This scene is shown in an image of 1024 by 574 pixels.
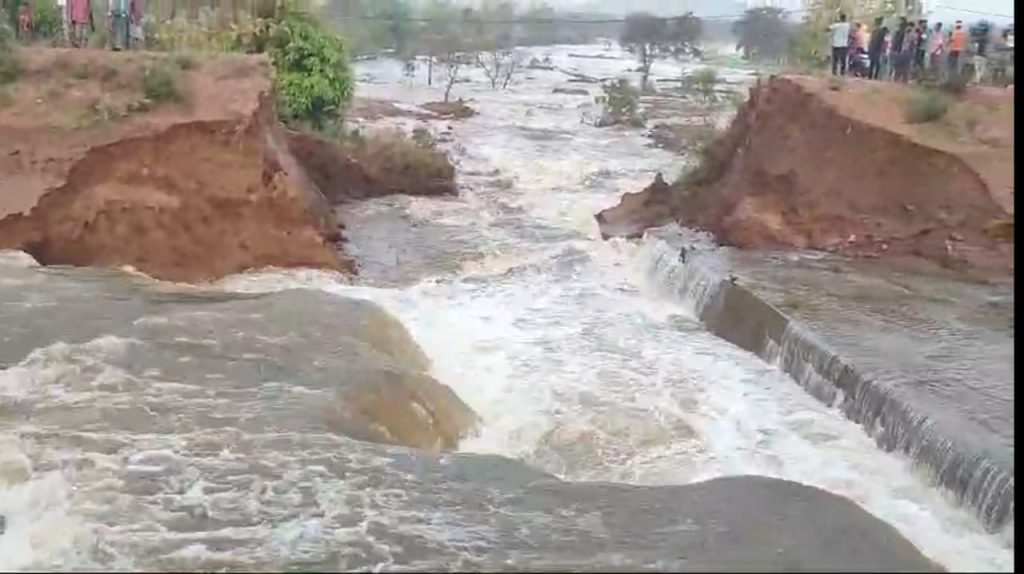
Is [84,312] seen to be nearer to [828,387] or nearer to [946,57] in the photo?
[828,387]

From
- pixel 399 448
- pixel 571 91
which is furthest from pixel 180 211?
pixel 571 91

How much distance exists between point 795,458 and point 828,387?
1.35m

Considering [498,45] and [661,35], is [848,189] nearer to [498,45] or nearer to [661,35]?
[661,35]

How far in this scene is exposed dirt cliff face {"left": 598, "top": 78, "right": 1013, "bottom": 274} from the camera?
13531 mm

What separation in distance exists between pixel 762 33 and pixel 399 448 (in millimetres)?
45944

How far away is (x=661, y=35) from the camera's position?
52.5 metres

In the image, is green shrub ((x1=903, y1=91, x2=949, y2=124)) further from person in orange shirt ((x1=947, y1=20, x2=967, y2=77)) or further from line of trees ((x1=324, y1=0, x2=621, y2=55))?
line of trees ((x1=324, y1=0, x2=621, y2=55))

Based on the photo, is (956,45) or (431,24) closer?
(956,45)

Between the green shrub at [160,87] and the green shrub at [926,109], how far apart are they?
867 centimetres

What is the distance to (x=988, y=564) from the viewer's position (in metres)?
6.93

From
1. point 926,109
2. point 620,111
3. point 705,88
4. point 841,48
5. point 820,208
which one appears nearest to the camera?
point 926,109

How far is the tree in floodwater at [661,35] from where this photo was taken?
51469 mm

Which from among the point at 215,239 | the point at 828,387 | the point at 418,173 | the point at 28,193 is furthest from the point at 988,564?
the point at 418,173

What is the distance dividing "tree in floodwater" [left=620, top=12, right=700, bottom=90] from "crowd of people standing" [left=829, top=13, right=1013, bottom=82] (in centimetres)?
3119
